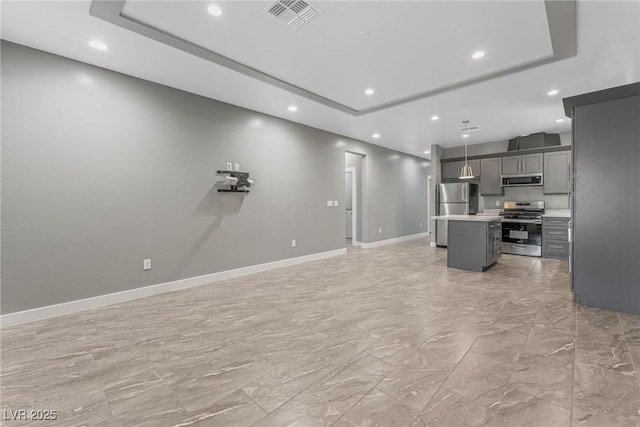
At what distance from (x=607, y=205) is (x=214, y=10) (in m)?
4.47

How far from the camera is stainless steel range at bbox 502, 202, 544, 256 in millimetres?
→ 5863

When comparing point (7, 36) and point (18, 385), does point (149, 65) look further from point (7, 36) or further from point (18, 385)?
point (18, 385)

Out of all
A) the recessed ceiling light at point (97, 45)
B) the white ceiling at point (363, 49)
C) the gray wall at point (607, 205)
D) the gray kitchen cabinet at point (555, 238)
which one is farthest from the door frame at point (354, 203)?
the recessed ceiling light at point (97, 45)

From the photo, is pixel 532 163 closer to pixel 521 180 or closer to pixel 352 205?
pixel 521 180

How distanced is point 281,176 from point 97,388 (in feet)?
12.7

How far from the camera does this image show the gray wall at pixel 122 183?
2.77 metres

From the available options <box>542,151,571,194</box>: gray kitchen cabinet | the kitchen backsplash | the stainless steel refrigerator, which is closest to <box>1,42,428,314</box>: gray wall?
the stainless steel refrigerator

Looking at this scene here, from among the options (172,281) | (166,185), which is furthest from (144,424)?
(166,185)

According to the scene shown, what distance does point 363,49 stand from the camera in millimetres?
2947

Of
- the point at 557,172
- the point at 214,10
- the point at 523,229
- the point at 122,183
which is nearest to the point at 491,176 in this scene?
the point at 557,172

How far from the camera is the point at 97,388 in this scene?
5.86 feet

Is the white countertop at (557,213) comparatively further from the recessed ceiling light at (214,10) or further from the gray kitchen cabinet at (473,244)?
the recessed ceiling light at (214,10)

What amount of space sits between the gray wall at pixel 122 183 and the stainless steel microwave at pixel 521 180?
5123 mm

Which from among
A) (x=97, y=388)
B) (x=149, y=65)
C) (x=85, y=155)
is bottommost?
(x=97, y=388)
